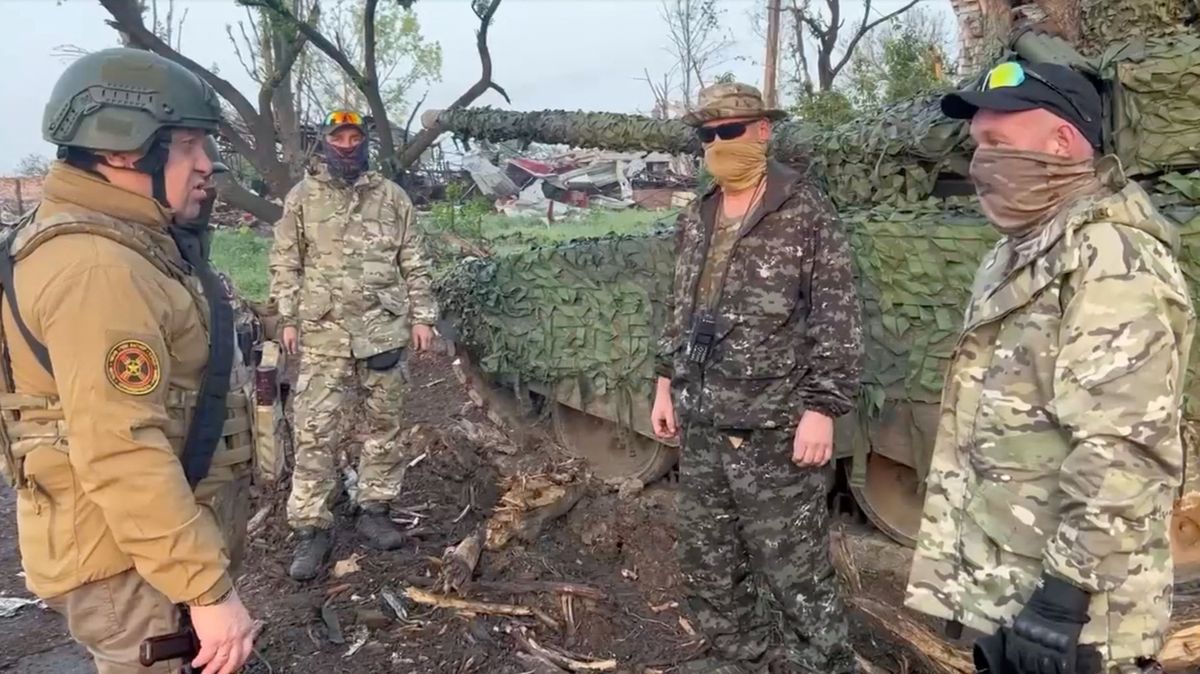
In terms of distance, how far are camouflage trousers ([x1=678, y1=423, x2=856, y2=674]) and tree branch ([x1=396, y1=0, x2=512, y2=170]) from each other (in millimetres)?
5430

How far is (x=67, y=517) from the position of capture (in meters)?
1.83

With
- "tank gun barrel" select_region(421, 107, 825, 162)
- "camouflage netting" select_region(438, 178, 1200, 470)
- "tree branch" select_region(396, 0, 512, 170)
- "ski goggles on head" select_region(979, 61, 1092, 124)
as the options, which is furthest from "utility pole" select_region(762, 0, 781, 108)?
"ski goggles on head" select_region(979, 61, 1092, 124)

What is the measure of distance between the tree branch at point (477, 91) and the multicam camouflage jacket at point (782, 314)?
17.7 feet

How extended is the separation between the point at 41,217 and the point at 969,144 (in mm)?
3525

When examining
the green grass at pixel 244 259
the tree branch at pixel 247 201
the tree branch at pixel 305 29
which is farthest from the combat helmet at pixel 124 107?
the green grass at pixel 244 259

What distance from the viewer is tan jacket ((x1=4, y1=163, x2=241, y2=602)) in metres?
1.70

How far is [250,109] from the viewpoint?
855 cm

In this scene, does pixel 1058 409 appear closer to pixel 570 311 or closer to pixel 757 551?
pixel 757 551

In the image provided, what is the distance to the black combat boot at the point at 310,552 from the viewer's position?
4156 mm

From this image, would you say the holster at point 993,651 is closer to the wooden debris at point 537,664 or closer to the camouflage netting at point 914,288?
the wooden debris at point 537,664

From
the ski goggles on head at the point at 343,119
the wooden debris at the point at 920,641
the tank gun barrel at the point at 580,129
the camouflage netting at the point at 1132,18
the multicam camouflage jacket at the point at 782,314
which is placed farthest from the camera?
the tank gun barrel at the point at 580,129

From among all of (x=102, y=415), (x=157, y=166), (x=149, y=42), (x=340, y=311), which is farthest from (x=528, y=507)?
(x=149, y=42)

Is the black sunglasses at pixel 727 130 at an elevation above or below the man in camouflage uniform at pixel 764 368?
above

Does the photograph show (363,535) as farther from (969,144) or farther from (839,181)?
(969,144)
